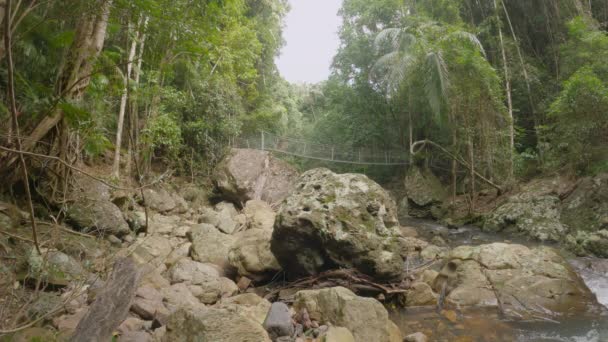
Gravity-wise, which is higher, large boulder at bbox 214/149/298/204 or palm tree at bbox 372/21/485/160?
palm tree at bbox 372/21/485/160

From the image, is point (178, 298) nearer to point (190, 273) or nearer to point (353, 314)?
point (190, 273)

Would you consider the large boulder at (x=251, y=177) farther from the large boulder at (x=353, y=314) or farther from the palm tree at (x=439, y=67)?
the large boulder at (x=353, y=314)

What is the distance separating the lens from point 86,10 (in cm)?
248

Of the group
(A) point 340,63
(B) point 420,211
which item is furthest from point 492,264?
(A) point 340,63

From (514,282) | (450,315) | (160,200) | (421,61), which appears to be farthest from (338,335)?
(421,61)

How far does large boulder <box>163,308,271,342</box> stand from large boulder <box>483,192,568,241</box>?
287 inches

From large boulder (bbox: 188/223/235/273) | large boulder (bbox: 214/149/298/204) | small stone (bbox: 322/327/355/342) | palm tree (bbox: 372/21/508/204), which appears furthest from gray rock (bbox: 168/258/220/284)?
palm tree (bbox: 372/21/508/204)

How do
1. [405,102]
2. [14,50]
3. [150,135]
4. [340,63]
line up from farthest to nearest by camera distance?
[340,63] → [405,102] → [150,135] → [14,50]

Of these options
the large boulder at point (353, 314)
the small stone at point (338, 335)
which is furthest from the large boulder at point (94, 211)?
the small stone at point (338, 335)

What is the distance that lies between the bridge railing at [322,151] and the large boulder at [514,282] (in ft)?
24.3

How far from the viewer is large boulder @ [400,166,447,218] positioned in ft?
39.8

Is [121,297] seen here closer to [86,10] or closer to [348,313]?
[348,313]

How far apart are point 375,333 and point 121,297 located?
1.85m

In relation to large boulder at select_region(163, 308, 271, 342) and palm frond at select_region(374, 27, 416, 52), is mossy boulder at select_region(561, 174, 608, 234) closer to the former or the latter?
palm frond at select_region(374, 27, 416, 52)
